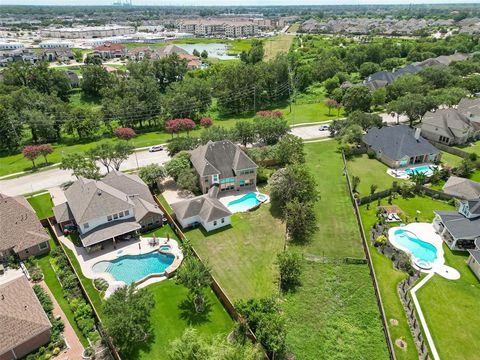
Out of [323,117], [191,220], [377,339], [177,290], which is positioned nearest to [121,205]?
[191,220]

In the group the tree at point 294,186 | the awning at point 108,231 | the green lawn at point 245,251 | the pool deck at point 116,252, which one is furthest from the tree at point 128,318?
the tree at point 294,186

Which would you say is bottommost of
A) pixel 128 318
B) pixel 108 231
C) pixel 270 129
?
pixel 108 231

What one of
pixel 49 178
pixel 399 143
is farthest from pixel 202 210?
pixel 399 143

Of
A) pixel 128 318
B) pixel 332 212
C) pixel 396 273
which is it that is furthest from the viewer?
pixel 332 212

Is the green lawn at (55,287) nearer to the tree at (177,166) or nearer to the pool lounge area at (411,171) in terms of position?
the tree at (177,166)

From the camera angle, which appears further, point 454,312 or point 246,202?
point 246,202

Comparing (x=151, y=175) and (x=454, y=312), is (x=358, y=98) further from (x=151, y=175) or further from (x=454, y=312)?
(x=454, y=312)
